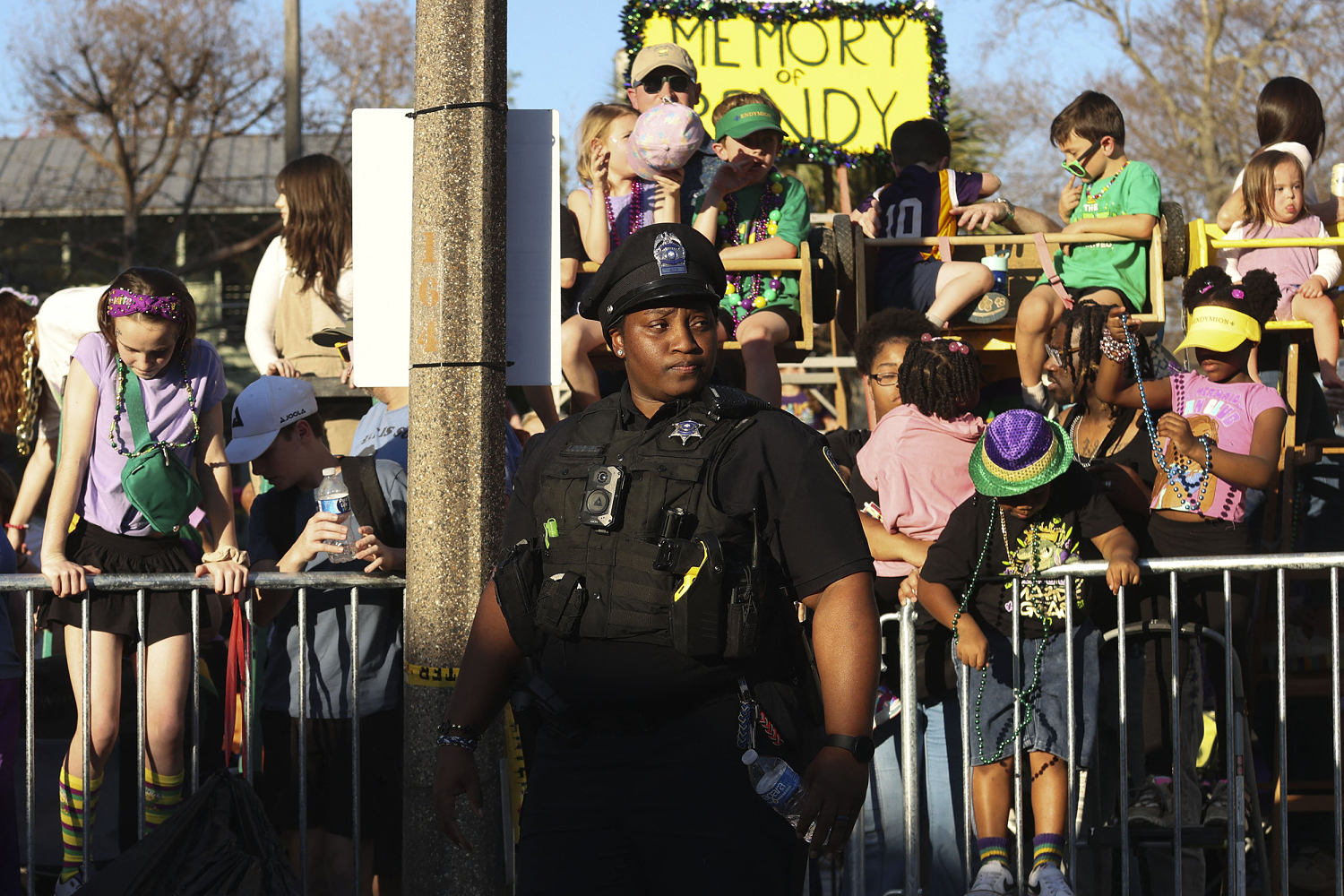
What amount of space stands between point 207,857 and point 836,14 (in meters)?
8.08

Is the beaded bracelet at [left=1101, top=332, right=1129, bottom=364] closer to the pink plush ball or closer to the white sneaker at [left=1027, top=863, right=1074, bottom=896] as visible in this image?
the pink plush ball

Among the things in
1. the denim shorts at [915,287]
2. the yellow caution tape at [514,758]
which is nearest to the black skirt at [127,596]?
the yellow caution tape at [514,758]

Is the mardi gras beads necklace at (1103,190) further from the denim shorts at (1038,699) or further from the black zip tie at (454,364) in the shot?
the black zip tie at (454,364)

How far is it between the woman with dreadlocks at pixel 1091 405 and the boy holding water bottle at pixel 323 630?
112 inches

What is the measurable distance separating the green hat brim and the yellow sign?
19.4 ft

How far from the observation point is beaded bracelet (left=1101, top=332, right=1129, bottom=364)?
650 centimetres

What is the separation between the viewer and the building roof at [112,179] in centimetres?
3369

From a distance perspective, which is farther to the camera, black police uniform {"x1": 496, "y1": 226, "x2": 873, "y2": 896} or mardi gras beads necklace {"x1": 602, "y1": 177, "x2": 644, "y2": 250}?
mardi gras beads necklace {"x1": 602, "y1": 177, "x2": 644, "y2": 250}

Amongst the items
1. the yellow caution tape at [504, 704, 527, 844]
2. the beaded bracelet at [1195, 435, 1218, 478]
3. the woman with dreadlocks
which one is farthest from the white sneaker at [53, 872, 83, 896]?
the beaded bracelet at [1195, 435, 1218, 478]

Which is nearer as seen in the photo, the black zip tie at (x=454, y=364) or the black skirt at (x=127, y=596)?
the black zip tie at (x=454, y=364)

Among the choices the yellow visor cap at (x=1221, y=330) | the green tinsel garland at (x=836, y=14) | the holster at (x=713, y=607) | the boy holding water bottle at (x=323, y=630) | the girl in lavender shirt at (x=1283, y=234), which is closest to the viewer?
the holster at (x=713, y=607)

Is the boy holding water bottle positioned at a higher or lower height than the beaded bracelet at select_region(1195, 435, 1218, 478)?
lower

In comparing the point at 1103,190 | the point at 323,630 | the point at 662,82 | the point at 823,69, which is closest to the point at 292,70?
the point at 823,69

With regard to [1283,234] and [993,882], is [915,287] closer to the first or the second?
[1283,234]
